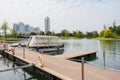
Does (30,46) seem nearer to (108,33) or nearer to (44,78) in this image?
(44,78)

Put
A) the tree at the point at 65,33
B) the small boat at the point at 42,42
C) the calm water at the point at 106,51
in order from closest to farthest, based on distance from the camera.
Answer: the calm water at the point at 106,51 → the small boat at the point at 42,42 → the tree at the point at 65,33

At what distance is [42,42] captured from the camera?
31.3 metres

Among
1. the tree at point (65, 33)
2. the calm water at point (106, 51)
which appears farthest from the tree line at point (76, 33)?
the calm water at point (106, 51)

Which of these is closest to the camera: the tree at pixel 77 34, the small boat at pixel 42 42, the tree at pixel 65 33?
the small boat at pixel 42 42

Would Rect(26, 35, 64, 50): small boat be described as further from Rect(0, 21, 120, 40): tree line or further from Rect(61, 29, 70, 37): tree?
Rect(61, 29, 70, 37): tree

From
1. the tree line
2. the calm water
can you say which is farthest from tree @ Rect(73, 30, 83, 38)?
the calm water

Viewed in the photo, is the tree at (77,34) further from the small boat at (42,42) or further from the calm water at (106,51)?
the small boat at (42,42)

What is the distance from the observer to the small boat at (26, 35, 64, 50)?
2973cm

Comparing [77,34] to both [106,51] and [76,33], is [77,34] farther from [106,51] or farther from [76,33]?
[106,51]

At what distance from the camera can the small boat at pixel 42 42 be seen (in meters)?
29.7

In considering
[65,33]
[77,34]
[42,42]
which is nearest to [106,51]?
[42,42]

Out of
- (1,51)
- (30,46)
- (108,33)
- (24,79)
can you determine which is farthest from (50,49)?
Result: (108,33)

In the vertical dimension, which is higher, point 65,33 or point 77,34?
point 65,33

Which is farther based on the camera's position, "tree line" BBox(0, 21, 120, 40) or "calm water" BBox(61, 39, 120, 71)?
"tree line" BBox(0, 21, 120, 40)
